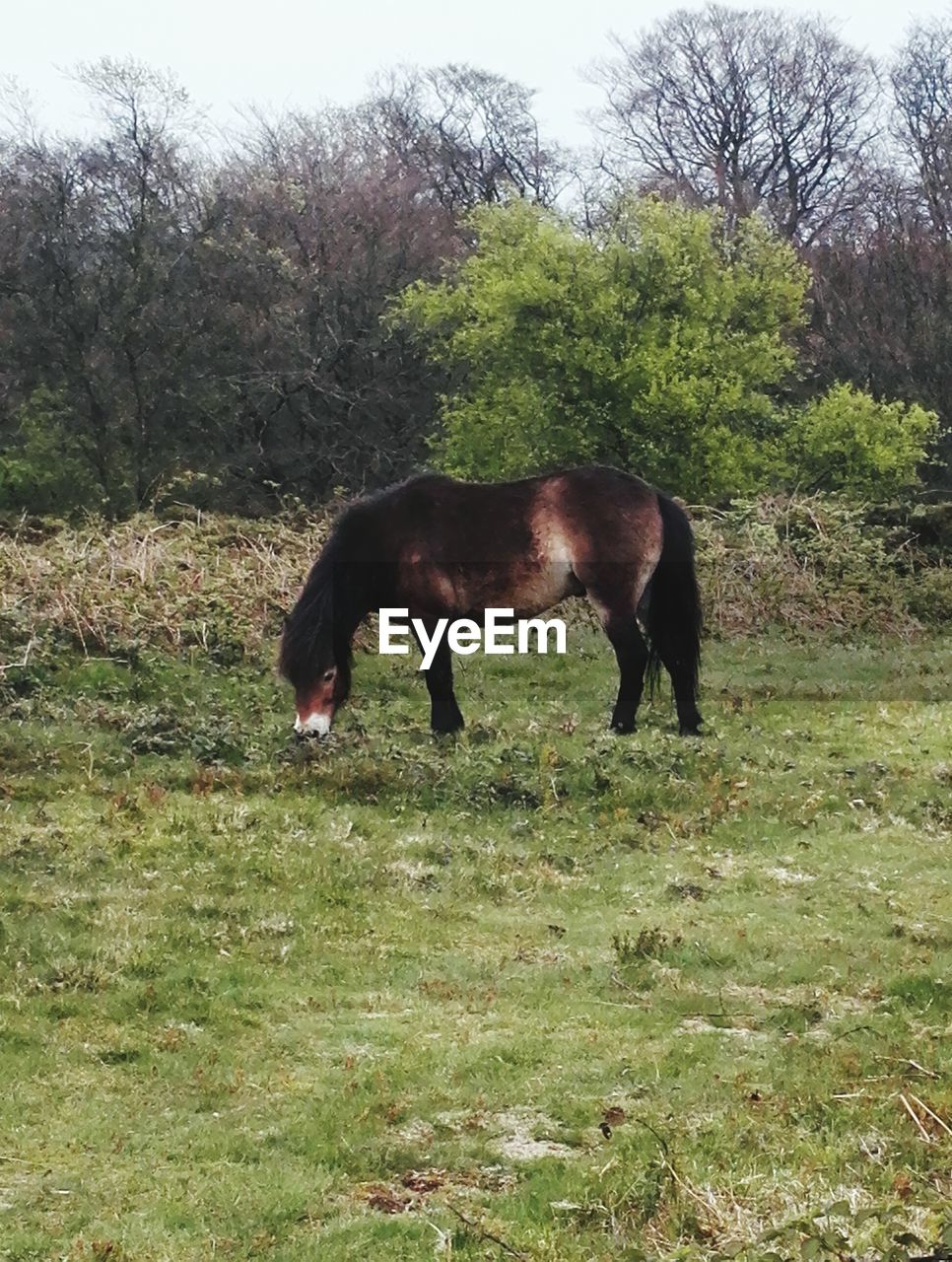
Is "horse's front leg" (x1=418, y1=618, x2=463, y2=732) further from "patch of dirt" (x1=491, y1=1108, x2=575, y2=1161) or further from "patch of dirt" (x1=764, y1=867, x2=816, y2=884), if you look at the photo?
"patch of dirt" (x1=491, y1=1108, x2=575, y2=1161)

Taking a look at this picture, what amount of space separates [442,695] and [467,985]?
221 inches

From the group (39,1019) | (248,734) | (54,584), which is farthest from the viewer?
(54,584)

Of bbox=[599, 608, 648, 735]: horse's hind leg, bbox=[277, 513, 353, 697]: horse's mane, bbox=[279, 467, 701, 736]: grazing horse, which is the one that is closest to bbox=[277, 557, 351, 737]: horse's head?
bbox=[277, 513, 353, 697]: horse's mane

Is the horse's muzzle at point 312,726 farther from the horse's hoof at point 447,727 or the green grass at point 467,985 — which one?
the horse's hoof at point 447,727

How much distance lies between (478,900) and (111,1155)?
3.59 metres

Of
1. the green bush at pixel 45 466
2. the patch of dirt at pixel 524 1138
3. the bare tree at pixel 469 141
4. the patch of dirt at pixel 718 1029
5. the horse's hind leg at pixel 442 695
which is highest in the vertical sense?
the bare tree at pixel 469 141

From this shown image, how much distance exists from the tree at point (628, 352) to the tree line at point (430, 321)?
0.16 ft

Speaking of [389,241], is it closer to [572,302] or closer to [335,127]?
[572,302]

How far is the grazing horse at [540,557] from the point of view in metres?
12.3

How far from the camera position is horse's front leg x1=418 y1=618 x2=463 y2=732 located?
40.3 ft

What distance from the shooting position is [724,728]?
12664 mm

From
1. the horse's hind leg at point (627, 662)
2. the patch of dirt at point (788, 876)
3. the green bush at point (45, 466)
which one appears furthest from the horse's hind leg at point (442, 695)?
A: the green bush at point (45, 466)

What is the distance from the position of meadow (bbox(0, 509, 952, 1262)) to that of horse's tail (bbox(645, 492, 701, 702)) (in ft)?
2.39

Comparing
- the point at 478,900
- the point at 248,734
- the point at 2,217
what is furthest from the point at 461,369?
the point at 478,900
